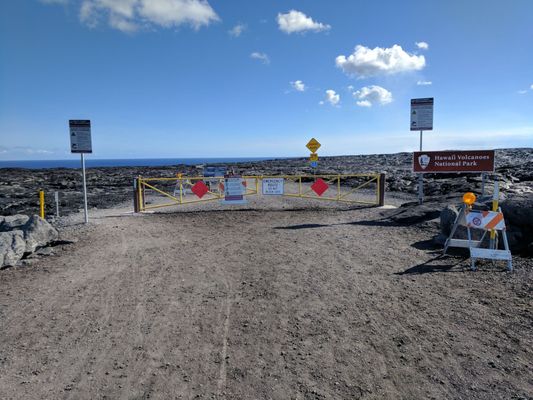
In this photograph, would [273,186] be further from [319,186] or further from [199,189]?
[199,189]

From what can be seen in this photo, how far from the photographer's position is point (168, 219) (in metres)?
13.6

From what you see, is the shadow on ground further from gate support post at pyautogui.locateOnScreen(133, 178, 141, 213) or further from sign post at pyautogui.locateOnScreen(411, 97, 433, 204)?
gate support post at pyautogui.locateOnScreen(133, 178, 141, 213)

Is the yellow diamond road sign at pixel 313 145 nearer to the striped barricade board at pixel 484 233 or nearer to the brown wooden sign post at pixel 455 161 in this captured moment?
the brown wooden sign post at pixel 455 161

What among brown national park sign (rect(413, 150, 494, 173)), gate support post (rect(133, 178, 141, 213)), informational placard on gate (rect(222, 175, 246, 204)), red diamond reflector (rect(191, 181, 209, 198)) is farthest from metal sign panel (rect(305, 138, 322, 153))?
gate support post (rect(133, 178, 141, 213))

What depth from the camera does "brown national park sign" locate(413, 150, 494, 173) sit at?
41.4 feet

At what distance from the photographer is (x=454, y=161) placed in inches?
517

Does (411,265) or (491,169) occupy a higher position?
(491,169)

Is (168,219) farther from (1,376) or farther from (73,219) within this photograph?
(1,376)

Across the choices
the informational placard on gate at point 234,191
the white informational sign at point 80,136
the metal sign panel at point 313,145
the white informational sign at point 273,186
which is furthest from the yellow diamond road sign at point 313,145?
the white informational sign at point 80,136

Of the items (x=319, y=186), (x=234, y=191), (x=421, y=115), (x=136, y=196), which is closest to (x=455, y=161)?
(x=421, y=115)

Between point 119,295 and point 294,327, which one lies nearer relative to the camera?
point 294,327

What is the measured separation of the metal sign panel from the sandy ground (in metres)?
8.51

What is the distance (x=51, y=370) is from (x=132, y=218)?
9.99m

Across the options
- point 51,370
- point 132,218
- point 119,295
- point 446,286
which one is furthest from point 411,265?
point 132,218
